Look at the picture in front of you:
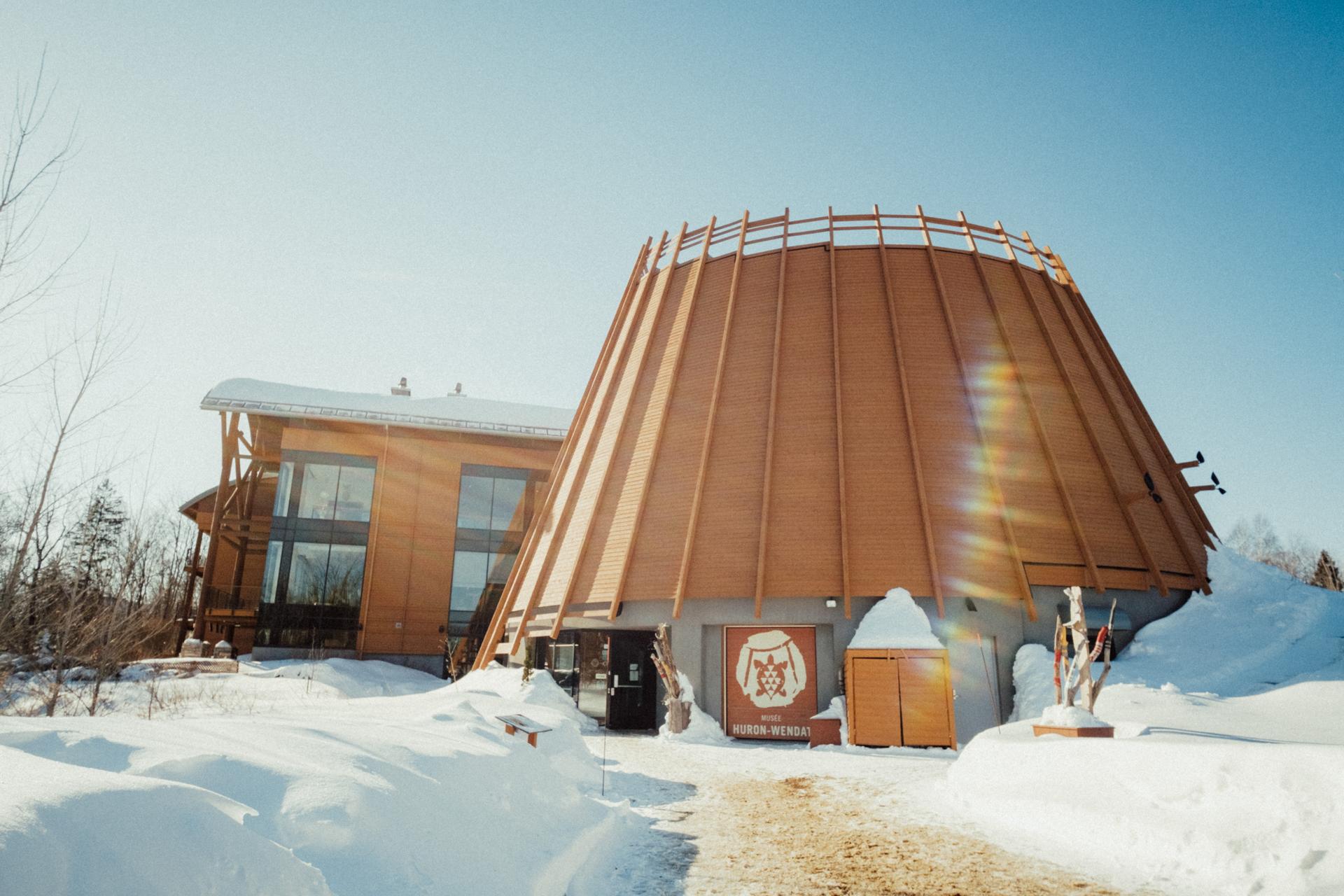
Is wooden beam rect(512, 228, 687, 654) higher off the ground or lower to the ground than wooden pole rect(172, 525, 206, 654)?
higher

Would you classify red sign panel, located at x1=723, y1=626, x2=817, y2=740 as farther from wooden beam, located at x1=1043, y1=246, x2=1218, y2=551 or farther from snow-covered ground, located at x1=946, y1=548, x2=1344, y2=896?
wooden beam, located at x1=1043, y1=246, x2=1218, y2=551

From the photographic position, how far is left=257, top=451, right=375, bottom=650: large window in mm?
29000

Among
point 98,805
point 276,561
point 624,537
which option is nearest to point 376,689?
point 276,561

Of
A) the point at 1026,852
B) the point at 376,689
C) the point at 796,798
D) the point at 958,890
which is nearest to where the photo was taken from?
the point at 958,890

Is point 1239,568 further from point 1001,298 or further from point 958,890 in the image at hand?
point 958,890

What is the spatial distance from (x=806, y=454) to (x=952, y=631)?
556 cm

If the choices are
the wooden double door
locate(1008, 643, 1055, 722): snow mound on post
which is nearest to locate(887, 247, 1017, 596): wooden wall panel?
locate(1008, 643, 1055, 722): snow mound on post

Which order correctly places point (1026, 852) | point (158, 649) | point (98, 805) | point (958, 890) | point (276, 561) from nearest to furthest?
point (98, 805) < point (958, 890) < point (1026, 852) < point (158, 649) < point (276, 561)

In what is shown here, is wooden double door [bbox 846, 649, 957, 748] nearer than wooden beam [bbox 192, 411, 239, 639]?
Yes

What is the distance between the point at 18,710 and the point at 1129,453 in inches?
1025

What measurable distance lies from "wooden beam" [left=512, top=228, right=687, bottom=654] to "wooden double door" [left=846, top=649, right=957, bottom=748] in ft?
25.8

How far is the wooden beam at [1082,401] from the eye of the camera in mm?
18984

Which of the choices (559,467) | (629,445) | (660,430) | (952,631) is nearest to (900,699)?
(952,631)

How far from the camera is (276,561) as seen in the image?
2962cm
